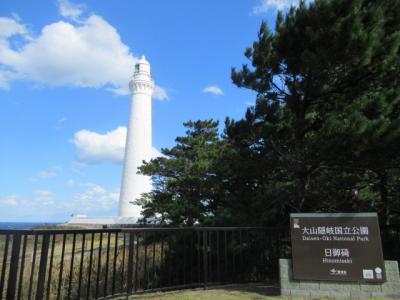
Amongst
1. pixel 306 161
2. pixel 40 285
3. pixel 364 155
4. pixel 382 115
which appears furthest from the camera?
pixel 306 161

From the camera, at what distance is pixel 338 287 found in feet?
20.4

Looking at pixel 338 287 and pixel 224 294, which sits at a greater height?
pixel 338 287

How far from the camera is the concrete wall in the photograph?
6039mm

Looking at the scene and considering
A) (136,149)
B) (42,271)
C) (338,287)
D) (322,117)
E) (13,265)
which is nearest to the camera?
(13,265)

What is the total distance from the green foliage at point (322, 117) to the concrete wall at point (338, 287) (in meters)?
2.26

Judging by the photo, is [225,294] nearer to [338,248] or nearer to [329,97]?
[338,248]

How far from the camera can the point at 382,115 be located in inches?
285

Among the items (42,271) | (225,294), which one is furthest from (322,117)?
(42,271)

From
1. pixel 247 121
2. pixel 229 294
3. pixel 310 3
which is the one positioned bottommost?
pixel 229 294

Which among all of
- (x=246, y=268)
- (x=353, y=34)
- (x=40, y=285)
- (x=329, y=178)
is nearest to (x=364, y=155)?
(x=329, y=178)

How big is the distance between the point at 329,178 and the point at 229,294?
4126 mm

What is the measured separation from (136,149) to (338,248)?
2941cm

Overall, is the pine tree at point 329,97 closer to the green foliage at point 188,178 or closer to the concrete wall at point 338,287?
the concrete wall at point 338,287

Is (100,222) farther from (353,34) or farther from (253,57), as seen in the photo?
(353,34)
